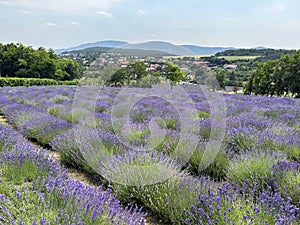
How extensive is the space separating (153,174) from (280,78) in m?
28.7

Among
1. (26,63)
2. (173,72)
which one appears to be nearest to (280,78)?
(173,72)

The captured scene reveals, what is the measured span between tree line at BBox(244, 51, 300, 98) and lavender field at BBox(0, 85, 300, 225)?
23.3m

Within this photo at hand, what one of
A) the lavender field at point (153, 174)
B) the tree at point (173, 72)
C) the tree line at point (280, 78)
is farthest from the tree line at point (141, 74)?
the tree line at point (280, 78)

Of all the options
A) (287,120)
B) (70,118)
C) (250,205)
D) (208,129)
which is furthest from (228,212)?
(70,118)

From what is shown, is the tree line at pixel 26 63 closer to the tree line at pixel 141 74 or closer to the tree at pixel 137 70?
the tree line at pixel 141 74

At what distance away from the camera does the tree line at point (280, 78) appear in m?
26.6

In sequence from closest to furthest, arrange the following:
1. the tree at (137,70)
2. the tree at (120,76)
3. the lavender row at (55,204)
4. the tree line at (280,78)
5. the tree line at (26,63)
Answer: the lavender row at (55,204), the tree at (137,70), the tree at (120,76), the tree line at (280,78), the tree line at (26,63)

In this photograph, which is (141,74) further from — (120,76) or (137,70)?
(120,76)

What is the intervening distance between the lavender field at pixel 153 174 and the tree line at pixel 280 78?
2328 cm

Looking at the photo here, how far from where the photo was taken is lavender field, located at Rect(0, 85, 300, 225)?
194 centimetres

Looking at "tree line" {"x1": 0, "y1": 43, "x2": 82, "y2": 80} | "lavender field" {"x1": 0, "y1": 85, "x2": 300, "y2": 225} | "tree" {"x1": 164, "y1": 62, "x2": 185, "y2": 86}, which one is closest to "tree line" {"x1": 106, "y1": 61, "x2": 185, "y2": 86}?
"tree" {"x1": 164, "y1": 62, "x2": 185, "y2": 86}

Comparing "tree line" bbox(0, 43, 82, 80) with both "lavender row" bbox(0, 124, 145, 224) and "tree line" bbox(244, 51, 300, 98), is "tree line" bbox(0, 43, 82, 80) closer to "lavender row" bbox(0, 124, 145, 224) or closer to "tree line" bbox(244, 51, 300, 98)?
"tree line" bbox(244, 51, 300, 98)

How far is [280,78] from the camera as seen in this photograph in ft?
92.8

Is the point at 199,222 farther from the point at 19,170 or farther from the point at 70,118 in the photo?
the point at 70,118
